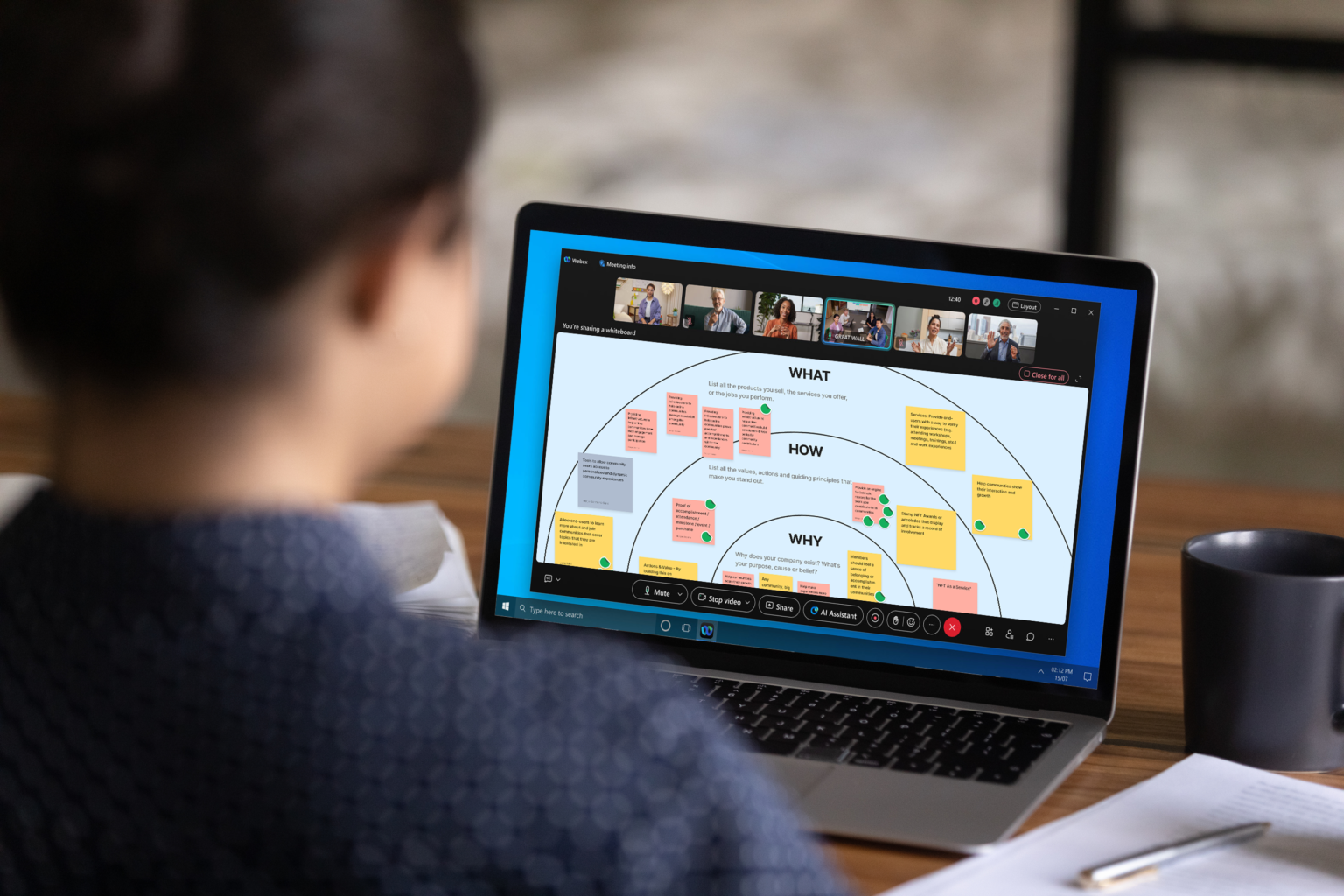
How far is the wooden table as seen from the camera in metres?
0.77

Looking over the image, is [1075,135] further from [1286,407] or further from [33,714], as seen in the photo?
[33,714]

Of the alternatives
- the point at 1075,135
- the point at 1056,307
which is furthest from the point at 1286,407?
the point at 1056,307

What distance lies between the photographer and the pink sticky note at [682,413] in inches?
37.5

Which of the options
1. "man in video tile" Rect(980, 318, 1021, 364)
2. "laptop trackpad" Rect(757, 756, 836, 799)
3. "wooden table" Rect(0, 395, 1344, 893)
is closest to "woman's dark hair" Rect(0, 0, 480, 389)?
"wooden table" Rect(0, 395, 1344, 893)

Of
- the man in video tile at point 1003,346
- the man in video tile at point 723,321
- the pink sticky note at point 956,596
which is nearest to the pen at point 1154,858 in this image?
the pink sticky note at point 956,596

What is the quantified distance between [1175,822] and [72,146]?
656 millimetres

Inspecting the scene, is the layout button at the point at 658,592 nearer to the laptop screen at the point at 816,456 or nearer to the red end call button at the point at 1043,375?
the laptop screen at the point at 816,456

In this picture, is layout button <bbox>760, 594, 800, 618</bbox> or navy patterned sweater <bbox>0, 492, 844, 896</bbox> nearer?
navy patterned sweater <bbox>0, 492, 844, 896</bbox>

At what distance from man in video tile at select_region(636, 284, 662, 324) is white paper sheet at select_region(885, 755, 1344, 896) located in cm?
44

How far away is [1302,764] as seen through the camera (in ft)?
2.70

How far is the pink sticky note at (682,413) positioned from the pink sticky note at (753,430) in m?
0.03

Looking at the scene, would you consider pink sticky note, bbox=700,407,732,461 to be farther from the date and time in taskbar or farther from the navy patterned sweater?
the navy patterned sweater

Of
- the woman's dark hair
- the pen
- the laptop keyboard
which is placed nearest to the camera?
the woman's dark hair

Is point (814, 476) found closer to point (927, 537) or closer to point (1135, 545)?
point (927, 537)
